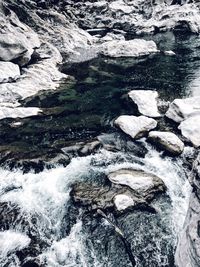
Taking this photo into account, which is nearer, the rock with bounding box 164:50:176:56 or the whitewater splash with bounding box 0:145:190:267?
the whitewater splash with bounding box 0:145:190:267

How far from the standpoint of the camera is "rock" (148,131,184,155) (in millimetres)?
13508

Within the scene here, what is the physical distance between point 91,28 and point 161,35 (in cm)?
955

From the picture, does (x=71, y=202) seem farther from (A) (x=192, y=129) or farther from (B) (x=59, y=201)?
(A) (x=192, y=129)

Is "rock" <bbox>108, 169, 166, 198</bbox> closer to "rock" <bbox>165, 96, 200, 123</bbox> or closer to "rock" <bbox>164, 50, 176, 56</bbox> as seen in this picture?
"rock" <bbox>165, 96, 200, 123</bbox>

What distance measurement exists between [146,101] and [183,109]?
2.55 metres

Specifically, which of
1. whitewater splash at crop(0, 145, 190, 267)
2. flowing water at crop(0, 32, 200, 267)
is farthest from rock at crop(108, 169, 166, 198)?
whitewater splash at crop(0, 145, 190, 267)

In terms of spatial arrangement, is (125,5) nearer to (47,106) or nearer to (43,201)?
(47,106)

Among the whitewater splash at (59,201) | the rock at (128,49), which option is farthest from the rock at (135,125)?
the rock at (128,49)

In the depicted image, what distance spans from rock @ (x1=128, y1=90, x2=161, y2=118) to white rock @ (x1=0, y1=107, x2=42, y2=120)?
18.1 feet

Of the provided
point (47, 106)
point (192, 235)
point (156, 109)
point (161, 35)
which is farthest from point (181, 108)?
point (161, 35)

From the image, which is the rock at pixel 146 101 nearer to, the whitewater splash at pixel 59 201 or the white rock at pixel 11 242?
the whitewater splash at pixel 59 201

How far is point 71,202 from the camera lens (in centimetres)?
1093

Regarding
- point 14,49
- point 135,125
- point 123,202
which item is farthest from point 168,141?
point 14,49

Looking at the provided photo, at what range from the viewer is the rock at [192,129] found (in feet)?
46.2
